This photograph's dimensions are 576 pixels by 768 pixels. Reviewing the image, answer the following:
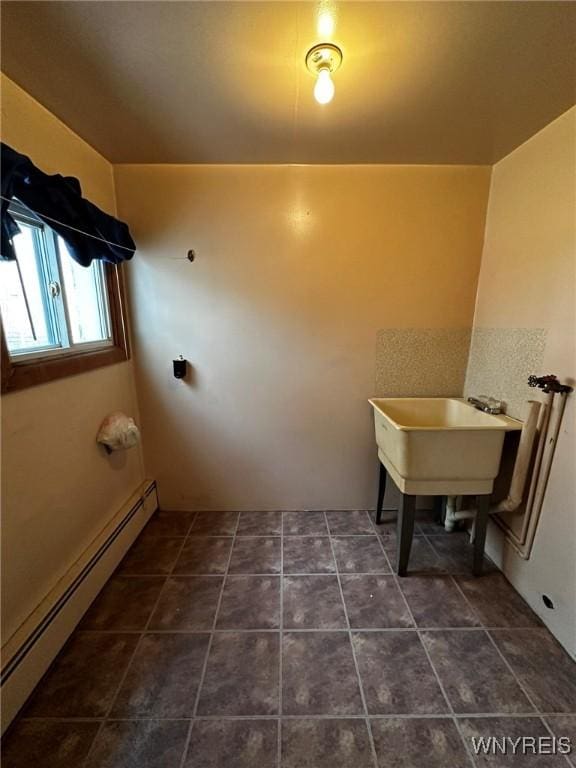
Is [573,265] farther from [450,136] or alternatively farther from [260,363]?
[260,363]

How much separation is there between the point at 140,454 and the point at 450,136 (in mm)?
2478

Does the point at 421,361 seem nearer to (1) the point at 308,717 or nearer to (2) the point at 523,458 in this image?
(2) the point at 523,458

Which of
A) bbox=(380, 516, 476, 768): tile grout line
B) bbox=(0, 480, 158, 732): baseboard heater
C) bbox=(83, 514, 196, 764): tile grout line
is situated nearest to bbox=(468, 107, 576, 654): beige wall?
bbox=(380, 516, 476, 768): tile grout line

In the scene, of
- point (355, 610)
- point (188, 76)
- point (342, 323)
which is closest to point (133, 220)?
point (188, 76)

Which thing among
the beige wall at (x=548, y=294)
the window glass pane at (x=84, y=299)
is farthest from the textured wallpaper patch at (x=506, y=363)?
the window glass pane at (x=84, y=299)

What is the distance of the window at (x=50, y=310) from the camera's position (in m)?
1.17

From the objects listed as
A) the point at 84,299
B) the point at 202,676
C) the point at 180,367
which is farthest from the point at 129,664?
the point at 84,299

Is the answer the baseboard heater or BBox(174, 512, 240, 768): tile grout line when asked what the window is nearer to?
the baseboard heater

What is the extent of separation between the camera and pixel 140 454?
2027 mm

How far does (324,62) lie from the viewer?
3.33 feet

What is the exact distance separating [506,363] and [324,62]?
1.54 m

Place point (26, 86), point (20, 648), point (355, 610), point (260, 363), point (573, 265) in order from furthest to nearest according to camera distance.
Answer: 1. point (260, 363)
2. point (355, 610)
3. point (573, 265)
4. point (26, 86)
5. point (20, 648)

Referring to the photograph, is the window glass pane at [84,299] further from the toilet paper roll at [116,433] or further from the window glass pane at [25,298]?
the toilet paper roll at [116,433]

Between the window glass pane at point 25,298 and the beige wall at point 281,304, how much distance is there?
586mm
